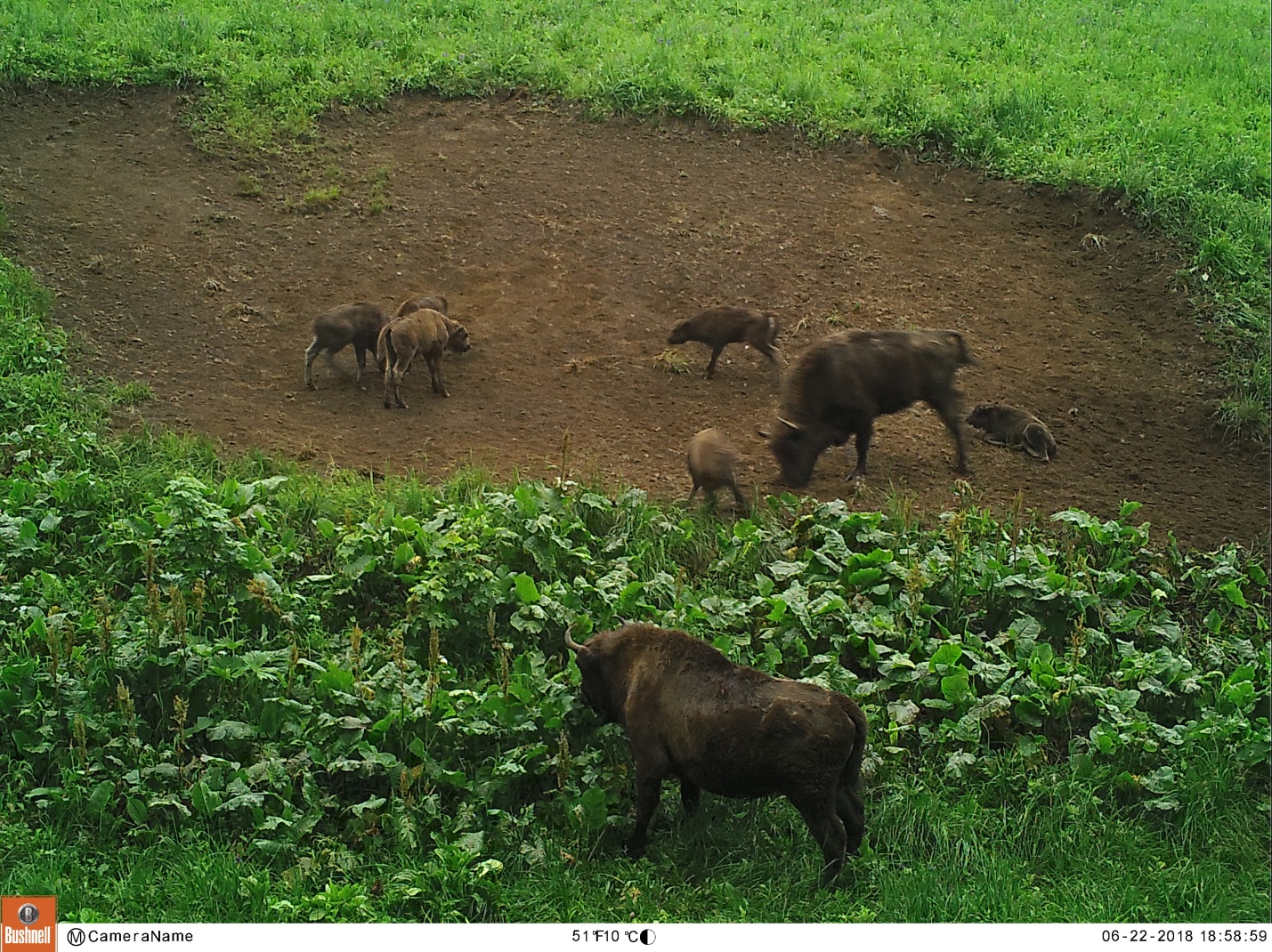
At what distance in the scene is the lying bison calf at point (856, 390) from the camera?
7707 millimetres

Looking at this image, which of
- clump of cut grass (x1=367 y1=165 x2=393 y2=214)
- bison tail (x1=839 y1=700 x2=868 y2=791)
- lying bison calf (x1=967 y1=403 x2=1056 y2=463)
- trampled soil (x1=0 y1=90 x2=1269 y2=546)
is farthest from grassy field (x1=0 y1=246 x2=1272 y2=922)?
clump of cut grass (x1=367 y1=165 x2=393 y2=214)

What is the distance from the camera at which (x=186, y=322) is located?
938 centimetres

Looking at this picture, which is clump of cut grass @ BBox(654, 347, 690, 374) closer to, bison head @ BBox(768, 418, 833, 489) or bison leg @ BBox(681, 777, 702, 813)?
bison head @ BBox(768, 418, 833, 489)

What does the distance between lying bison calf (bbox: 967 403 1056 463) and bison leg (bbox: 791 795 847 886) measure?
410 centimetres

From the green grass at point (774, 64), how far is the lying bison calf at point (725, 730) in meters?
7.40

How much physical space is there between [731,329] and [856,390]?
1.69 meters

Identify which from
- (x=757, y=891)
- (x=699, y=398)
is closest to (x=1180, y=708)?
(x=757, y=891)

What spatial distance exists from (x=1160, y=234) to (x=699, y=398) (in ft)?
13.2

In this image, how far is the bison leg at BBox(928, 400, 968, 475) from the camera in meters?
7.94

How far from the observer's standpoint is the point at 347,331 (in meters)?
8.96

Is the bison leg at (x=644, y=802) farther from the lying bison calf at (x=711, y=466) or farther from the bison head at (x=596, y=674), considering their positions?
the lying bison calf at (x=711, y=466)

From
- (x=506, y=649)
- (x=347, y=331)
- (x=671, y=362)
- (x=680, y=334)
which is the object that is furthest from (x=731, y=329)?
(x=506, y=649)

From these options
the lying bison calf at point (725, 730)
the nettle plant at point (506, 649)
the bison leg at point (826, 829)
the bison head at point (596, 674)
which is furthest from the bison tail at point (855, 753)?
the bison head at point (596, 674)
